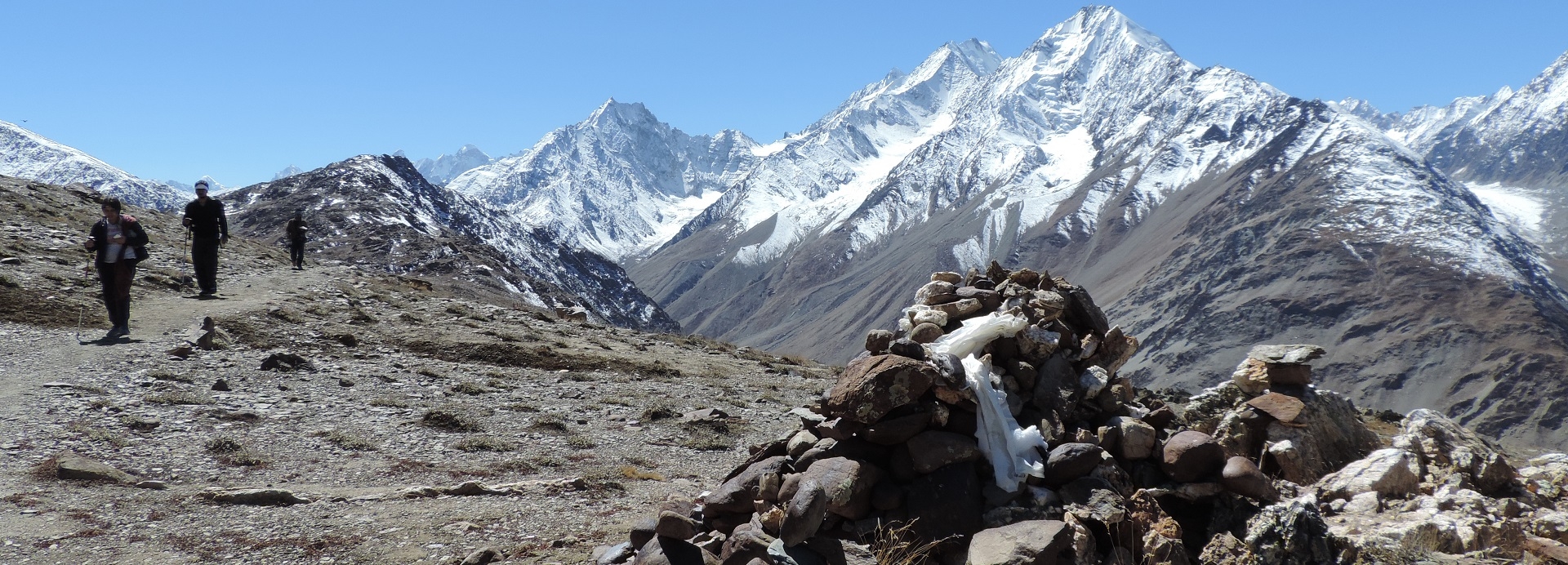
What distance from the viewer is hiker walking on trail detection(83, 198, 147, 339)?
17766mm

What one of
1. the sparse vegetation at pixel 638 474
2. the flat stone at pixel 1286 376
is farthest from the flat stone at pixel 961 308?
the sparse vegetation at pixel 638 474

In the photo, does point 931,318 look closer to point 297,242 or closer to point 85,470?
point 85,470

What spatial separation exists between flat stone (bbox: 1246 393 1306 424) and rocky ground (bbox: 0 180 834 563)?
23.5 ft

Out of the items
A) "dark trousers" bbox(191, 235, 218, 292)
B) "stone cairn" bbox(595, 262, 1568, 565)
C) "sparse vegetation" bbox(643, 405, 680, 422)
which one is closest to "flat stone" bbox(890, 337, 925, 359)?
"stone cairn" bbox(595, 262, 1568, 565)

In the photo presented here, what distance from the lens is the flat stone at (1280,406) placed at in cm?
1012

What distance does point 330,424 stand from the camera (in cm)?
1441

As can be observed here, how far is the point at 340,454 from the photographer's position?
42.6ft

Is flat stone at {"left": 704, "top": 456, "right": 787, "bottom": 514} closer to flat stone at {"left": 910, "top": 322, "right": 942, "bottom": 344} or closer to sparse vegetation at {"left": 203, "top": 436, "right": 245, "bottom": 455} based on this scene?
flat stone at {"left": 910, "top": 322, "right": 942, "bottom": 344}

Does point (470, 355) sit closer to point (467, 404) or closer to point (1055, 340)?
point (467, 404)

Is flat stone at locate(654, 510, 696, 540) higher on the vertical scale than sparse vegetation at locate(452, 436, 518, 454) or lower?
lower

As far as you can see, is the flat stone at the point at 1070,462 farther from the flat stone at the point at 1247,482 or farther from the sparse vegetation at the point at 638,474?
the sparse vegetation at the point at 638,474

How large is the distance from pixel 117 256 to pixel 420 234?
74013 mm

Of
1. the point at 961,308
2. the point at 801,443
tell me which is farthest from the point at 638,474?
the point at 961,308

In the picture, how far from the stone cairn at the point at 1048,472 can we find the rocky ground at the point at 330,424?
2344mm
